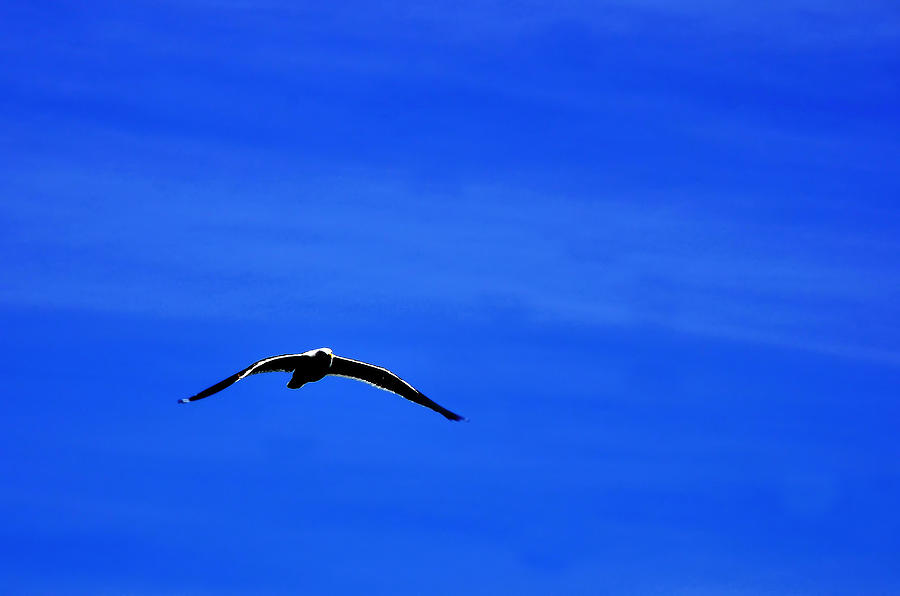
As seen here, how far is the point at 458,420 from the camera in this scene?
38.6 m

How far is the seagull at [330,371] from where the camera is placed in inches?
1492

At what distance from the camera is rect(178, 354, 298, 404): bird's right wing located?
110ft

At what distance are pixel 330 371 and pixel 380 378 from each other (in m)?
2.00

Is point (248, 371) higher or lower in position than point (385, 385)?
lower

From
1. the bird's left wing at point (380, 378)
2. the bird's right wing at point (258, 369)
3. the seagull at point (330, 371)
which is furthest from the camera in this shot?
the bird's left wing at point (380, 378)

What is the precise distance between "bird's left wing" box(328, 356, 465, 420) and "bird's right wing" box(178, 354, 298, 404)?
1823 millimetres

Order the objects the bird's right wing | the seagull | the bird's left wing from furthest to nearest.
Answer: the bird's left wing
the seagull
the bird's right wing

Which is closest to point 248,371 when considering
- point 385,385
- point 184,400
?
point 184,400

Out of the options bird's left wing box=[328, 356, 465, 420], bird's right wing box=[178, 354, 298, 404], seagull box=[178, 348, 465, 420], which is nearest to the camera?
bird's right wing box=[178, 354, 298, 404]

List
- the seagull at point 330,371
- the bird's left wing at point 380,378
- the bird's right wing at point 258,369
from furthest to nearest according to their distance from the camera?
the bird's left wing at point 380,378 < the seagull at point 330,371 < the bird's right wing at point 258,369

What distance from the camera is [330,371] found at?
39.5 m

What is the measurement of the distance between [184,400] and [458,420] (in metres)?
10.2

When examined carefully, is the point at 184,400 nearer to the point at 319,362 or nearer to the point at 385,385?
the point at 319,362

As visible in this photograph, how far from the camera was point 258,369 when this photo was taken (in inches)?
1480
